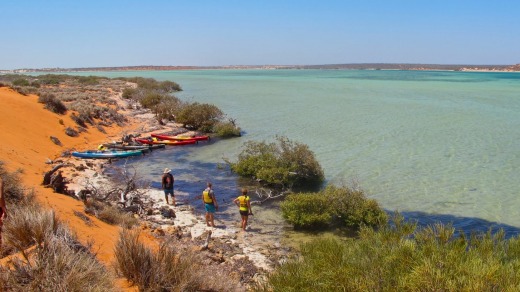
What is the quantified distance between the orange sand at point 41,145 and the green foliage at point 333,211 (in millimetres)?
5332

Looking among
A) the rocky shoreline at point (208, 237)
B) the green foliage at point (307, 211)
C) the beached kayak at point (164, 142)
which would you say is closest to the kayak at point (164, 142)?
the beached kayak at point (164, 142)

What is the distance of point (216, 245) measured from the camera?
11.0 meters

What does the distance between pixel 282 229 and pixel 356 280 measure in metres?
7.47

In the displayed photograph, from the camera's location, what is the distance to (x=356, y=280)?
5.17 m

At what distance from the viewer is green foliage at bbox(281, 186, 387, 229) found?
12352 mm

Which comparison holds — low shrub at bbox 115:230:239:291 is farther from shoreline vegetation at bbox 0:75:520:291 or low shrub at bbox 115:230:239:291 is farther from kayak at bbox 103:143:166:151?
kayak at bbox 103:143:166:151

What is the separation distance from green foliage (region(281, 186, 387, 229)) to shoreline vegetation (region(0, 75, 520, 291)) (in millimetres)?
33

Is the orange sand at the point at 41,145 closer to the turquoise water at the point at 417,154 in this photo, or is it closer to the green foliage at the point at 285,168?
the turquoise water at the point at 417,154

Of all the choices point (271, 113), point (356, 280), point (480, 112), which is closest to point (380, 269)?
point (356, 280)

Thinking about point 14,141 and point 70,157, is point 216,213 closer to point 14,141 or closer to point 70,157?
point 70,157

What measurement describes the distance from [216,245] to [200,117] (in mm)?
20892

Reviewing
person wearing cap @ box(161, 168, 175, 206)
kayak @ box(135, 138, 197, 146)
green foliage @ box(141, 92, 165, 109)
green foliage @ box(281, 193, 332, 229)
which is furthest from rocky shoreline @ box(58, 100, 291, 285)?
green foliage @ box(141, 92, 165, 109)

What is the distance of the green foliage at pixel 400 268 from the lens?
192 inches

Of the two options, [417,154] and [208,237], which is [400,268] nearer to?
[208,237]
